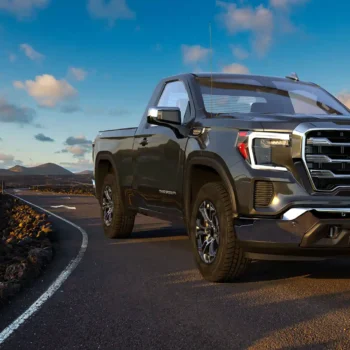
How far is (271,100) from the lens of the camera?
651cm

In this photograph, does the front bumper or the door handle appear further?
the door handle

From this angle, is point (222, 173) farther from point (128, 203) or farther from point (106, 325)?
point (128, 203)

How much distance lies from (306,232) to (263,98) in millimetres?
2431

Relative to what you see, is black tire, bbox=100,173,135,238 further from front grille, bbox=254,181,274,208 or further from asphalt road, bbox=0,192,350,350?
front grille, bbox=254,181,274,208

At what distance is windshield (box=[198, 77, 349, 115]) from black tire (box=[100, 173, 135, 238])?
268cm

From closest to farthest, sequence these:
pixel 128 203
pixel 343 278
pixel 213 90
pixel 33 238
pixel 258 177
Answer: pixel 258 177
pixel 343 278
pixel 213 90
pixel 128 203
pixel 33 238

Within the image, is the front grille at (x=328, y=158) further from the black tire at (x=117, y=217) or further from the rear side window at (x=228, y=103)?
the black tire at (x=117, y=217)

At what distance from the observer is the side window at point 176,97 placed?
6588 millimetres

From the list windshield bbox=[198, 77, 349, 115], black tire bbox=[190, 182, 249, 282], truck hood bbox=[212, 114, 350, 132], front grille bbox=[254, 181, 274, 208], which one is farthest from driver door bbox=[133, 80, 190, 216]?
front grille bbox=[254, 181, 274, 208]

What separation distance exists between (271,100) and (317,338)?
3.52m

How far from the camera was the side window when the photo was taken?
659cm

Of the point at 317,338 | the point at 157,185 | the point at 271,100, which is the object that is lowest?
the point at 317,338

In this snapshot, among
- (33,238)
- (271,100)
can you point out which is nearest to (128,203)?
(33,238)

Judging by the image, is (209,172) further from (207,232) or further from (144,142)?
(144,142)
